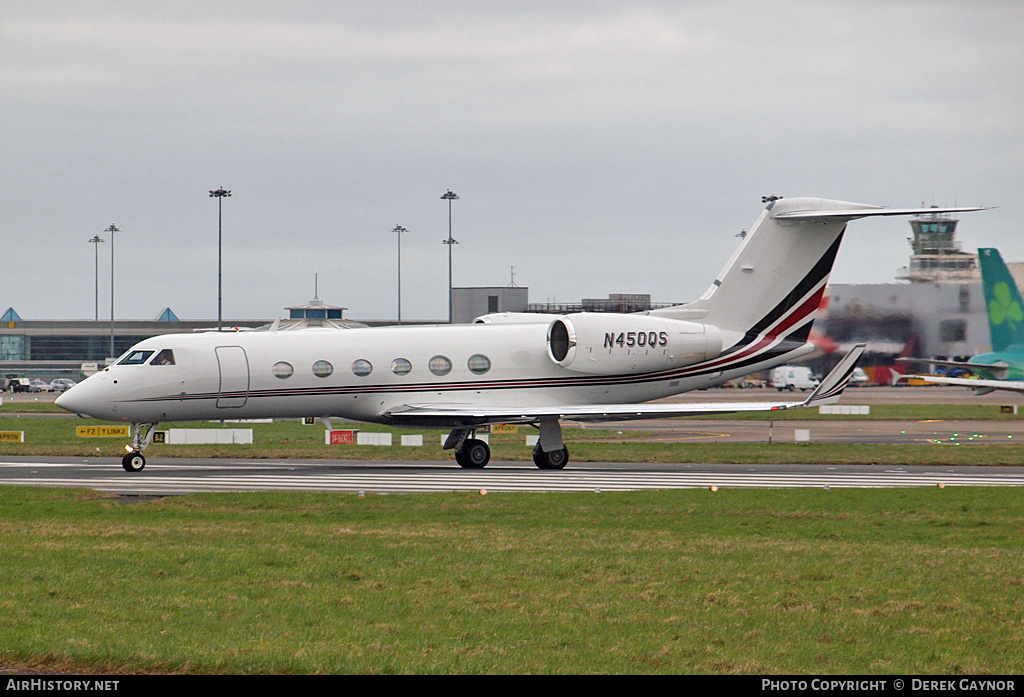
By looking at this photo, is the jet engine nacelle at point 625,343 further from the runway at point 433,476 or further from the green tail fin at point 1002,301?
the green tail fin at point 1002,301

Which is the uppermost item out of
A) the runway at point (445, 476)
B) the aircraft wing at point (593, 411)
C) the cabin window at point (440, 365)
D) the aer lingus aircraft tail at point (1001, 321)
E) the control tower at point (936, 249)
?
the control tower at point (936, 249)

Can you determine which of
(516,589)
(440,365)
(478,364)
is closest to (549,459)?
(478,364)

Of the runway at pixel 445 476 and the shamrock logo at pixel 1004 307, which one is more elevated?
the shamrock logo at pixel 1004 307

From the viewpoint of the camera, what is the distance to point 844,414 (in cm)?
6119

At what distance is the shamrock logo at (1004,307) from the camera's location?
172 feet

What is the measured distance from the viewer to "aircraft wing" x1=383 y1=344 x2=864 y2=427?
2883cm

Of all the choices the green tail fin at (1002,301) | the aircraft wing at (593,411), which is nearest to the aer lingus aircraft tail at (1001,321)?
the green tail fin at (1002,301)

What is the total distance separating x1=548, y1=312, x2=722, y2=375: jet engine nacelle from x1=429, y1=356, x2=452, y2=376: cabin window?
2.86 metres

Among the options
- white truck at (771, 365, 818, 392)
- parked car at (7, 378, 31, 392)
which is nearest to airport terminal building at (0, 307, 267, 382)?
parked car at (7, 378, 31, 392)

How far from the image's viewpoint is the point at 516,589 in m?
12.3

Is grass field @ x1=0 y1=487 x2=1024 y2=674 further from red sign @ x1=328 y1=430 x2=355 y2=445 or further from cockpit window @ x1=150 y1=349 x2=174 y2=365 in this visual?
red sign @ x1=328 y1=430 x2=355 y2=445

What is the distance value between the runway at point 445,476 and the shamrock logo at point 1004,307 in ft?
80.9

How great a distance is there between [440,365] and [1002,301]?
31955 millimetres

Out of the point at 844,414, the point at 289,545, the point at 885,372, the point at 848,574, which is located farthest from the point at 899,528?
the point at 885,372
